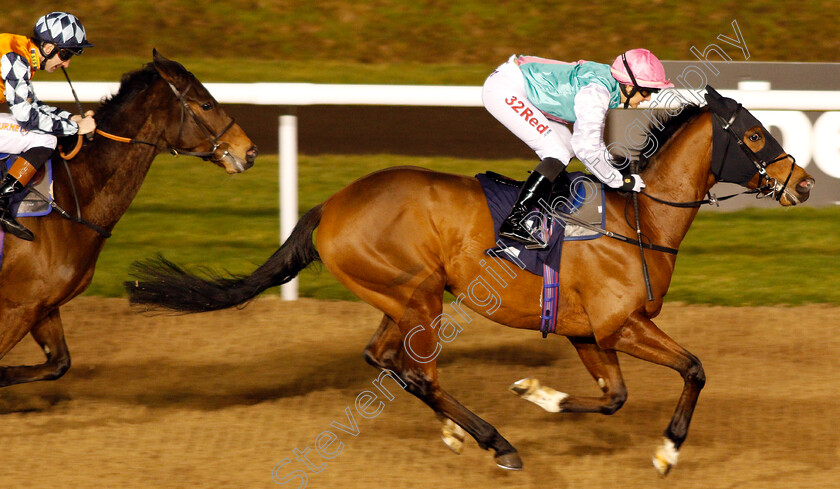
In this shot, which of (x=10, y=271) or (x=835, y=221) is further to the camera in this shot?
(x=835, y=221)

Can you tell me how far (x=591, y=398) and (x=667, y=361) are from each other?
403 millimetres

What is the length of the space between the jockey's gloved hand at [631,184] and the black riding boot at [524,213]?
0.31 meters

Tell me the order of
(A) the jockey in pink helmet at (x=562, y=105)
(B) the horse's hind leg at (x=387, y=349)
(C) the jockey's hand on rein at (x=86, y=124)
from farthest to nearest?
(B) the horse's hind leg at (x=387, y=349)
(C) the jockey's hand on rein at (x=86, y=124)
(A) the jockey in pink helmet at (x=562, y=105)

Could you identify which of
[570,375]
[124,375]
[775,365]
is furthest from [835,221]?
[124,375]

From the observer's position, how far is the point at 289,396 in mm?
4707

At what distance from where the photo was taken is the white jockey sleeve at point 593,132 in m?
3.93

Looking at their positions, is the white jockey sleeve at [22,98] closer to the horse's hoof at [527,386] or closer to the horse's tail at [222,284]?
the horse's tail at [222,284]

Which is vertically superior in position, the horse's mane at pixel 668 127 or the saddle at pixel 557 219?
the horse's mane at pixel 668 127

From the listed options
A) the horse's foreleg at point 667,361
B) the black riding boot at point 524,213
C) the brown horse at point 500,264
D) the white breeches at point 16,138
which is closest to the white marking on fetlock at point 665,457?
the horse's foreleg at point 667,361

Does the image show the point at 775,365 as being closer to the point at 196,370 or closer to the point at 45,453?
the point at 196,370

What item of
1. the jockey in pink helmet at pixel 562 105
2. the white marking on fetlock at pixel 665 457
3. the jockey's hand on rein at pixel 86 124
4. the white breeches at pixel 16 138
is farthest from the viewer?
the jockey's hand on rein at pixel 86 124

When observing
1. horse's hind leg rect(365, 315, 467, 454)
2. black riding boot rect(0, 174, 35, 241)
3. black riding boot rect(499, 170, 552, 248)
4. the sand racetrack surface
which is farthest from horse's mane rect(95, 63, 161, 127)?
black riding boot rect(499, 170, 552, 248)

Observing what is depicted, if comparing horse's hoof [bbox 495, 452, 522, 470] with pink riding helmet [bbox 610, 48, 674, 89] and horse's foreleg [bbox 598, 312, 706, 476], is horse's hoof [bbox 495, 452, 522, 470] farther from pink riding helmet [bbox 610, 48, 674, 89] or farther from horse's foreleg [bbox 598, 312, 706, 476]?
pink riding helmet [bbox 610, 48, 674, 89]

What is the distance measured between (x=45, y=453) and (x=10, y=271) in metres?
0.77
